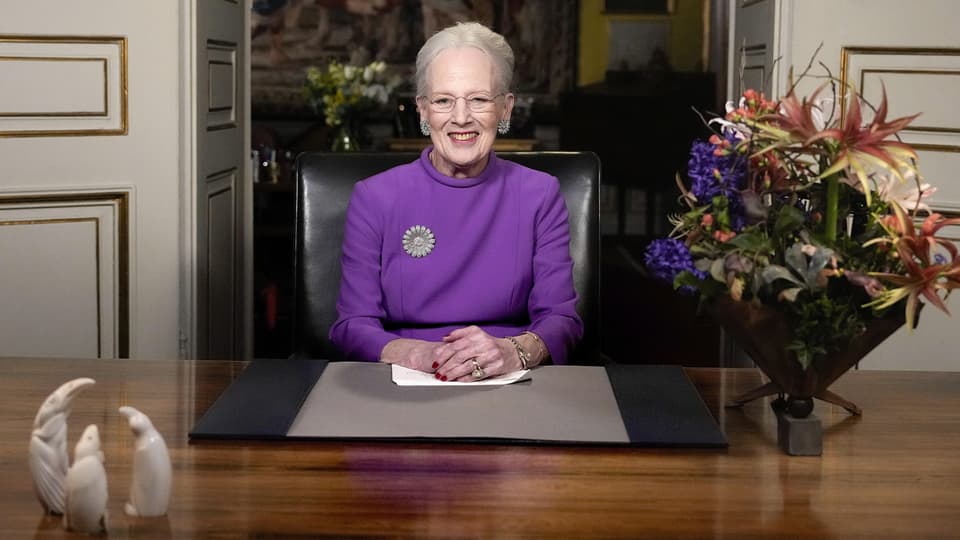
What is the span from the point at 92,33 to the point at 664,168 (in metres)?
4.77

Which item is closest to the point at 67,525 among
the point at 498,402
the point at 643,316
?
the point at 498,402

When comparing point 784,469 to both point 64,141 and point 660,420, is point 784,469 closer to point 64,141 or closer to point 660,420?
point 660,420

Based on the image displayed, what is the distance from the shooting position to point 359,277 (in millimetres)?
2461

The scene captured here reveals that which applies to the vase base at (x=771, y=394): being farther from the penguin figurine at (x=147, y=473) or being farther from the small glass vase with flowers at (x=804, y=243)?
the penguin figurine at (x=147, y=473)

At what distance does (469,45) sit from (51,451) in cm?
132

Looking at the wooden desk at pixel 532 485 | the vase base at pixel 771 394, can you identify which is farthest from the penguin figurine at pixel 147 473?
the vase base at pixel 771 394

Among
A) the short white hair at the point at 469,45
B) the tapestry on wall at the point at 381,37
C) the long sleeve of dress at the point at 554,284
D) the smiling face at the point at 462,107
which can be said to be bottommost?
the long sleeve of dress at the point at 554,284

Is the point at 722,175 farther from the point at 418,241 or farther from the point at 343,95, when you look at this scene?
the point at 343,95

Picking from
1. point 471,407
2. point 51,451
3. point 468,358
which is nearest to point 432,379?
point 468,358

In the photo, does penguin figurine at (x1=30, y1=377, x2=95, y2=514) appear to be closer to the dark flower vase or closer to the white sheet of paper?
the white sheet of paper

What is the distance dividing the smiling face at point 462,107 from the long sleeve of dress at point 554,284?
18 centimetres

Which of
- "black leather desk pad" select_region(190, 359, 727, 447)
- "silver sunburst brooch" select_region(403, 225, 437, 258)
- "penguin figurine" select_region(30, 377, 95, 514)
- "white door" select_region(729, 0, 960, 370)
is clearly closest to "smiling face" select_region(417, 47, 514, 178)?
"silver sunburst brooch" select_region(403, 225, 437, 258)

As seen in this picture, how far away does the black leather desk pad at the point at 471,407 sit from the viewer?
165 centimetres

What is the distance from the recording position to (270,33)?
24.2ft
